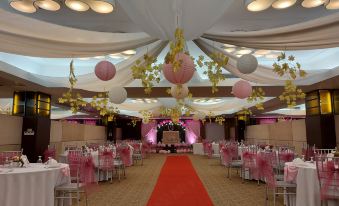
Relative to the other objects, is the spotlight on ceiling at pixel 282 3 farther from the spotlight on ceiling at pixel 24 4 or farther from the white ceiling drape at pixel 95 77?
the spotlight on ceiling at pixel 24 4

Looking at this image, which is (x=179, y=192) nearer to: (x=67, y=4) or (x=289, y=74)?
(x=289, y=74)

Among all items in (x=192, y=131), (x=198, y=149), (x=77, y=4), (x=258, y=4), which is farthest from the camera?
(x=192, y=131)

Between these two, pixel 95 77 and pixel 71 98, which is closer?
pixel 95 77

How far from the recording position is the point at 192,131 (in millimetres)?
25281

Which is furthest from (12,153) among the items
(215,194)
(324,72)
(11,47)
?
(324,72)

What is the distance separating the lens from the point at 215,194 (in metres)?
6.44

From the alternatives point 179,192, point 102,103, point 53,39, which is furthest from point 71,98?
point 53,39

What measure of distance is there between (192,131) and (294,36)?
21540 millimetres

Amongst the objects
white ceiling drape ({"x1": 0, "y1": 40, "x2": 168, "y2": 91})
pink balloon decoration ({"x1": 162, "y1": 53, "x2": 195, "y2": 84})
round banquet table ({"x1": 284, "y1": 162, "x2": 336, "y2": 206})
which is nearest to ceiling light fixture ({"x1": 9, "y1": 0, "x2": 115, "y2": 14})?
pink balloon decoration ({"x1": 162, "y1": 53, "x2": 195, "y2": 84})

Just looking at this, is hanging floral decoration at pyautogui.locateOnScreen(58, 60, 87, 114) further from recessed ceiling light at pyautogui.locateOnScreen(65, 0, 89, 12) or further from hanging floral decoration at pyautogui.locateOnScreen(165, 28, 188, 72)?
hanging floral decoration at pyautogui.locateOnScreen(165, 28, 188, 72)

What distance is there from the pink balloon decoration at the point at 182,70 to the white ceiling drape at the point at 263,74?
1.40 metres

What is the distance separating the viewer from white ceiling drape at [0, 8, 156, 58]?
3535mm

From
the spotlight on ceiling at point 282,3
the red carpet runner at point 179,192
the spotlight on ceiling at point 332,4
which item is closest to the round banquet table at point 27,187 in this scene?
the red carpet runner at point 179,192

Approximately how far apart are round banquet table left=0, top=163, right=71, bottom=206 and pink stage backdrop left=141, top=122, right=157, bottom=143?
20769mm
